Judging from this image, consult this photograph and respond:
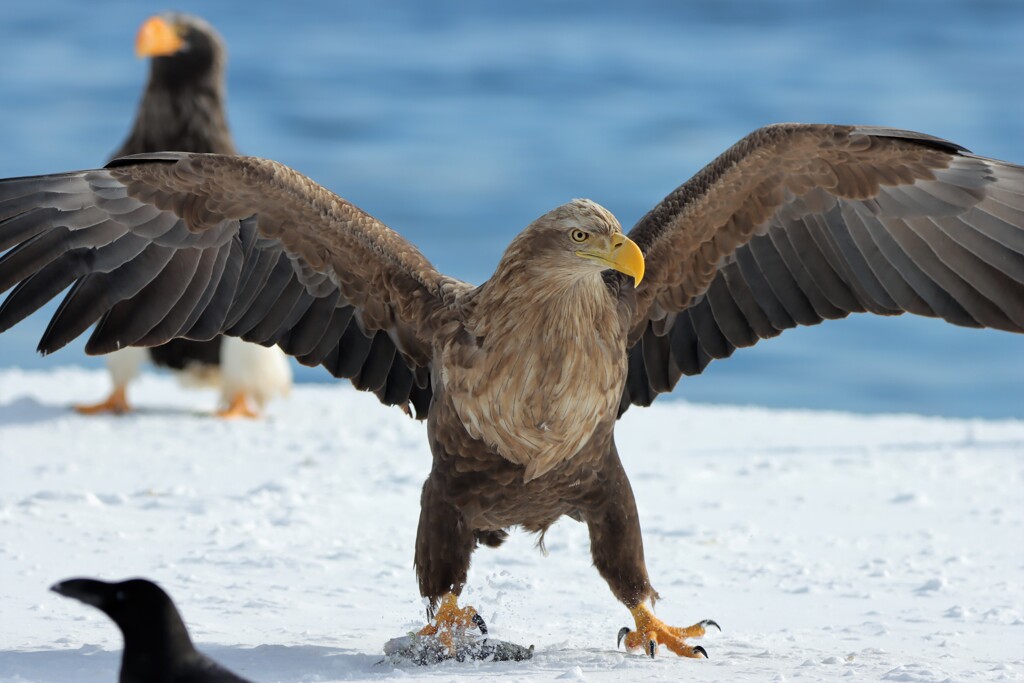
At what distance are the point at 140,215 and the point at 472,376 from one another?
4.46 ft

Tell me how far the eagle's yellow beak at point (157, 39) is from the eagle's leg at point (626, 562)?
5.85 meters

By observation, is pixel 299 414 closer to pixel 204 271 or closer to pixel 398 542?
pixel 398 542

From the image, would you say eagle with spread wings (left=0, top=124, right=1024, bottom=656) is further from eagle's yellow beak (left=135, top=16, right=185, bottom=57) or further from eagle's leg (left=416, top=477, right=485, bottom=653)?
eagle's yellow beak (left=135, top=16, right=185, bottom=57)

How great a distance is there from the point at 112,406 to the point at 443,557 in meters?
4.97

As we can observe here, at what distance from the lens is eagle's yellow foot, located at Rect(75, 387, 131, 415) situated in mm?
9164

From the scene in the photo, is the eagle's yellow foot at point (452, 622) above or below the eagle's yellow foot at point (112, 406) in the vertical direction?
below

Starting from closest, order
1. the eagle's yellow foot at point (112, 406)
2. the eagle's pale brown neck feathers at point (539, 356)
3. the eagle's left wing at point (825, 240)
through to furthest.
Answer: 1. the eagle's pale brown neck feathers at point (539, 356)
2. the eagle's left wing at point (825, 240)
3. the eagle's yellow foot at point (112, 406)

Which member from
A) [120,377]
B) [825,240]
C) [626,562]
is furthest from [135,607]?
[120,377]

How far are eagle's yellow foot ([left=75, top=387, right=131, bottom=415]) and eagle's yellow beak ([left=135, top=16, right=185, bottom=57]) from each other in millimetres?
2163

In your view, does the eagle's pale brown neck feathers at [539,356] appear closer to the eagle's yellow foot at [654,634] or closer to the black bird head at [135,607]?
the eagle's yellow foot at [654,634]

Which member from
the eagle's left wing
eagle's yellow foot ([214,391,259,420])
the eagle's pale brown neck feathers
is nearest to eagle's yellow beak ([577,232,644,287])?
the eagle's pale brown neck feathers

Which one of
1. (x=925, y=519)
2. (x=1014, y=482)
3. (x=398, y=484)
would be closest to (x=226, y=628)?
(x=398, y=484)

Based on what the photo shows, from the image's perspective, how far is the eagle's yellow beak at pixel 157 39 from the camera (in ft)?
31.7

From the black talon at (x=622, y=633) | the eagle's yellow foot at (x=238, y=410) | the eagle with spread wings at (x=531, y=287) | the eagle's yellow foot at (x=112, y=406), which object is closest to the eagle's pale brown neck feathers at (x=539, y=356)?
the eagle with spread wings at (x=531, y=287)
